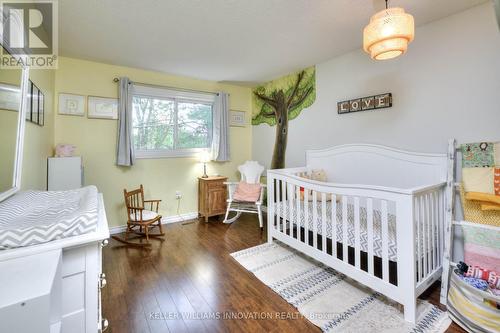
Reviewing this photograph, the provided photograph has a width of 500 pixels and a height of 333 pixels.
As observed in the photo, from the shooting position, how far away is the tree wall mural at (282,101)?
3303 mm

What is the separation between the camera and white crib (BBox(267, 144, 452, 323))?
1.55 meters

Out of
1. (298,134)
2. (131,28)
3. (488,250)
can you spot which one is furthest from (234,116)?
(488,250)

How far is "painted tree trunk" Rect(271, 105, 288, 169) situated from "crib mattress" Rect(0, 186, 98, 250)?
2915 millimetres

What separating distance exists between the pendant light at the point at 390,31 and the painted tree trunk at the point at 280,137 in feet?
7.30

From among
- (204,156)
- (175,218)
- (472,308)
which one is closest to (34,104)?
(204,156)

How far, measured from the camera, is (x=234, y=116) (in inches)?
166

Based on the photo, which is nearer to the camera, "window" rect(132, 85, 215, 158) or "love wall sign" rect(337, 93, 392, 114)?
"love wall sign" rect(337, 93, 392, 114)

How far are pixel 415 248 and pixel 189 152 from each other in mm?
3204

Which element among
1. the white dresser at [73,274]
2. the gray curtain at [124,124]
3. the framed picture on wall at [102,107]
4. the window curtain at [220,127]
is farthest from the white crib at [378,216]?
the framed picture on wall at [102,107]

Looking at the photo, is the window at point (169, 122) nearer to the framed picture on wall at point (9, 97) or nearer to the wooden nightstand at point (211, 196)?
the wooden nightstand at point (211, 196)

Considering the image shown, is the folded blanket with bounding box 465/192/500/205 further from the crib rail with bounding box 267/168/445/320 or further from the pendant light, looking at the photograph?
the pendant light

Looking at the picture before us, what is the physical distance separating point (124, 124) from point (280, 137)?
91.0 inches

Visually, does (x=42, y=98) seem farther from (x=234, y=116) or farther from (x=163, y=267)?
(x=234, y=116)

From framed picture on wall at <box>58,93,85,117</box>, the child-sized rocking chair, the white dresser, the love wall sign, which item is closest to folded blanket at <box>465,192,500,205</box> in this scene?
the love wall sign
